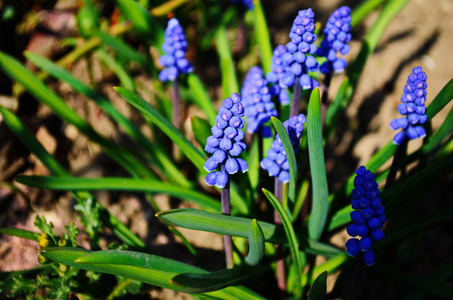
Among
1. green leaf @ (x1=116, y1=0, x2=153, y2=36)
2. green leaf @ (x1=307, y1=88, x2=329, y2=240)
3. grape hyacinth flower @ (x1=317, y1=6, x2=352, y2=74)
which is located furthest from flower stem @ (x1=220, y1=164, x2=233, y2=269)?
green leaf @ (x1=116, y1=0, x2=153, y2=36)

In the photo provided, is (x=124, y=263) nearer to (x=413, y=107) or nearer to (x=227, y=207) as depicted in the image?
(x=227, y=207)

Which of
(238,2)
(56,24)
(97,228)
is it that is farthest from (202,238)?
(56,24)

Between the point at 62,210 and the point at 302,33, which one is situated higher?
the point at 302,33

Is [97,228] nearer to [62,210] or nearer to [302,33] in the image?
[62,210]

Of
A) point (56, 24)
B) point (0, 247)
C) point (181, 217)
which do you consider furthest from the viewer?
point (56, 24)

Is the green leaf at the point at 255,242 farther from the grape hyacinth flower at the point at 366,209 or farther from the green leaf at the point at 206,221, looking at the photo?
the grape hyacinth flower at the point at 366,209

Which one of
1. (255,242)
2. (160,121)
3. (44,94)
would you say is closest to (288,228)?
(255,242)
